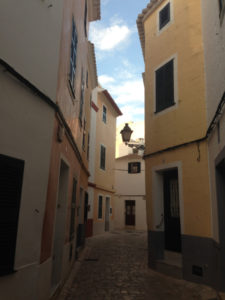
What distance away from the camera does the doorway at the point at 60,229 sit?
5777mm

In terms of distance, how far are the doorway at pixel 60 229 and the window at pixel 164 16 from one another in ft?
20.1

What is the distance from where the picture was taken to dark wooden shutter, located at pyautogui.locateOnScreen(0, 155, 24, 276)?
3.33m

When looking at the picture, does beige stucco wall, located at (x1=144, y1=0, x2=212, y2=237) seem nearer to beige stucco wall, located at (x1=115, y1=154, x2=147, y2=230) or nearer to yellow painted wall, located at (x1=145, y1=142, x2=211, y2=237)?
yellow painted wall, located at (x1=145, y1=142, x2=211, y2=237)

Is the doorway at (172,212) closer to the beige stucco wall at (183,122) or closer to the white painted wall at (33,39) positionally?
the beige stucco wall at (183,122)

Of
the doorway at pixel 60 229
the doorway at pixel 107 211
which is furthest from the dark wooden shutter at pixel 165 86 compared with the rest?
the doorway at pixel 107 211

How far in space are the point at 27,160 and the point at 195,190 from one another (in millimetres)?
4396

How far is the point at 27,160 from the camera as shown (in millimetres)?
3879

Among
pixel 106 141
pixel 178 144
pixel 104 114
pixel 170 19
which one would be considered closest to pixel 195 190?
pixel 178 144

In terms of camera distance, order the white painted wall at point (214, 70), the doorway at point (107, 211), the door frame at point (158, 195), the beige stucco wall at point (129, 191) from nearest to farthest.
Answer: the white painted wall at point (214, 70) < the door frame at point (158, 195) < the doorway at point (107, 211) < the beige stucco wall at point (129, 191)

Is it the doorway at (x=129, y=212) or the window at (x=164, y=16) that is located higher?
the window at (x=164, y=16)

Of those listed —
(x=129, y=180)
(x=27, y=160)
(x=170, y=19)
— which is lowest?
(x=27, y=160)

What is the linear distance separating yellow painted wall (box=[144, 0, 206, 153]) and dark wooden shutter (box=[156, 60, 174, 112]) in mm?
233

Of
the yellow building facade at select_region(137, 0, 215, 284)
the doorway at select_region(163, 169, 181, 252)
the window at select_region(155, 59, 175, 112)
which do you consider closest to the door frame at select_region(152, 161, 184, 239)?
the yellow building facade at select_region(137, 0, 215, 284)

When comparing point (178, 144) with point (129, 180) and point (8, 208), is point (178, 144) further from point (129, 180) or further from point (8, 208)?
point (129, 180)
